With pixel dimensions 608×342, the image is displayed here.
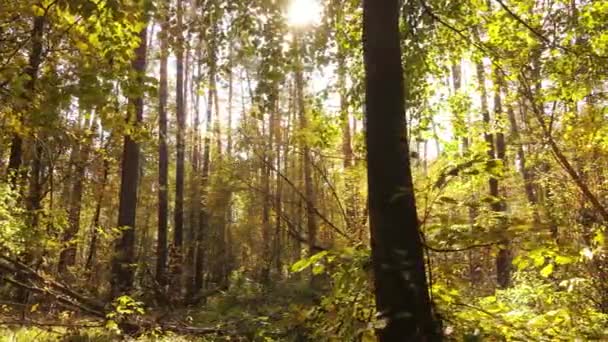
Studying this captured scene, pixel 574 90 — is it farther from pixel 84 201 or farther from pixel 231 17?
pixel 84 201

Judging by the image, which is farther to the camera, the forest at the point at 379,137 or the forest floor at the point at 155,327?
the forest floor at the point at 155,327

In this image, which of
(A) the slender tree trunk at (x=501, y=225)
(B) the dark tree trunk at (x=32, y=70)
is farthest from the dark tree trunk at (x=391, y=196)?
(B) the dark tree trunk at (x=32, y=70)

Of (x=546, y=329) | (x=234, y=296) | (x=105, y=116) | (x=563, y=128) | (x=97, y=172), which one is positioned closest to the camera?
(x=546, y=329)

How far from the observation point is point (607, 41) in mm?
5359

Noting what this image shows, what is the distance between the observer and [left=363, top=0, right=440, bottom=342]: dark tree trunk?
270 centimetres

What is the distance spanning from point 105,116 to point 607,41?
16.9 ft

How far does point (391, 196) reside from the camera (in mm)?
2830

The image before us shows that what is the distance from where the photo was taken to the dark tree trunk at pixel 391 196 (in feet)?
8.87

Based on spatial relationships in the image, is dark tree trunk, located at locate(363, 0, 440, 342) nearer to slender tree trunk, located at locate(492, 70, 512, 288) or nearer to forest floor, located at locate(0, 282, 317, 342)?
slender tree trunk, located at locate(492, 70, 512, 288)

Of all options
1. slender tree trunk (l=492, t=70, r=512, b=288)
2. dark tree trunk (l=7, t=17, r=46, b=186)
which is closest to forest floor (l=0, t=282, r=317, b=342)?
slender tree trunk (l=492, t=70, r=512, b=288)

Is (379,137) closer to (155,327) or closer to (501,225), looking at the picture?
(501,225)

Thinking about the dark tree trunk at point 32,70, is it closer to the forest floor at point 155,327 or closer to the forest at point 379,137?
the forest at point 379,137

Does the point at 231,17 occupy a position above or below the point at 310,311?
above

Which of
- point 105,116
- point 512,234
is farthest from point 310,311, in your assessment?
point 105,116
